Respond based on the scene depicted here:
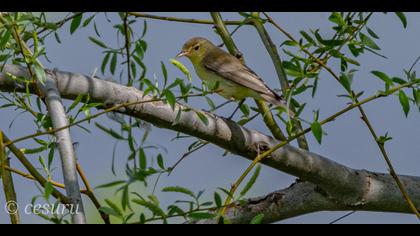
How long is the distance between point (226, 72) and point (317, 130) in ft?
7.69

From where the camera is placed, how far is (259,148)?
287 centimetres

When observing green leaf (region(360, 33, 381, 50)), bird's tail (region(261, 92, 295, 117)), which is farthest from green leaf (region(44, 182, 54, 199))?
bird's tail (region(261, 92, 295, 117))

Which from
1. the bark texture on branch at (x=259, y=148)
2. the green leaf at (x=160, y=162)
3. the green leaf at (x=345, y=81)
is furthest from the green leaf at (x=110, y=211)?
the green leaf at (x=345, y=81)

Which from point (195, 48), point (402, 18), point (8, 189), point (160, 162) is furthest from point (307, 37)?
point (195, 48)

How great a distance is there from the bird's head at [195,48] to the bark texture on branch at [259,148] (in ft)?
7.61

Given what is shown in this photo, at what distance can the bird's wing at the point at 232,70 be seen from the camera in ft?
14.1

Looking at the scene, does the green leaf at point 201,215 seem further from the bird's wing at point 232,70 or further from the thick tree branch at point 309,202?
the bird's wing at point 232,70

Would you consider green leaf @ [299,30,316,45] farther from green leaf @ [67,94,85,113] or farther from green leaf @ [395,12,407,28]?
green leaf @ [67,94,85,113]

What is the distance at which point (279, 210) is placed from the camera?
311 centimetres

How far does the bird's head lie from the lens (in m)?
5.33

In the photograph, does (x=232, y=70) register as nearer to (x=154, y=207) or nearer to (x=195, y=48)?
(x=195, y=48)
